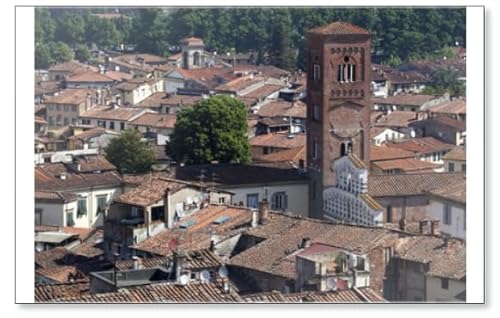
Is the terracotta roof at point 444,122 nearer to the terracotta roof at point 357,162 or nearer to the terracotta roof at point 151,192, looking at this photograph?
the terracotta roof at point 357,162

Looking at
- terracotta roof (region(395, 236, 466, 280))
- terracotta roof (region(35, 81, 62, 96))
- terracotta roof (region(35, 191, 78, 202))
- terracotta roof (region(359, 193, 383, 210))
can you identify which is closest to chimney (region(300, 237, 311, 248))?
terracotta roof (region(395, 236, 466, 280))

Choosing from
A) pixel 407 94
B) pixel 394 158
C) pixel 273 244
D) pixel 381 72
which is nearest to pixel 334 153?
pixel 394 158

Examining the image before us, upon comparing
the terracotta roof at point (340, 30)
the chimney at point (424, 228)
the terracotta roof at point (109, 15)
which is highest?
the terracotta roof at point (109, 15)

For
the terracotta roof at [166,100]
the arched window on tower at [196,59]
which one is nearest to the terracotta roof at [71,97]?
the terracotta roof at [166,100]

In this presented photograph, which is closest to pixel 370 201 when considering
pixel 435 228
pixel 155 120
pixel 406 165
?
pixel 435 228

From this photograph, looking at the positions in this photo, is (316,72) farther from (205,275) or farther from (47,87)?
(47,87)
